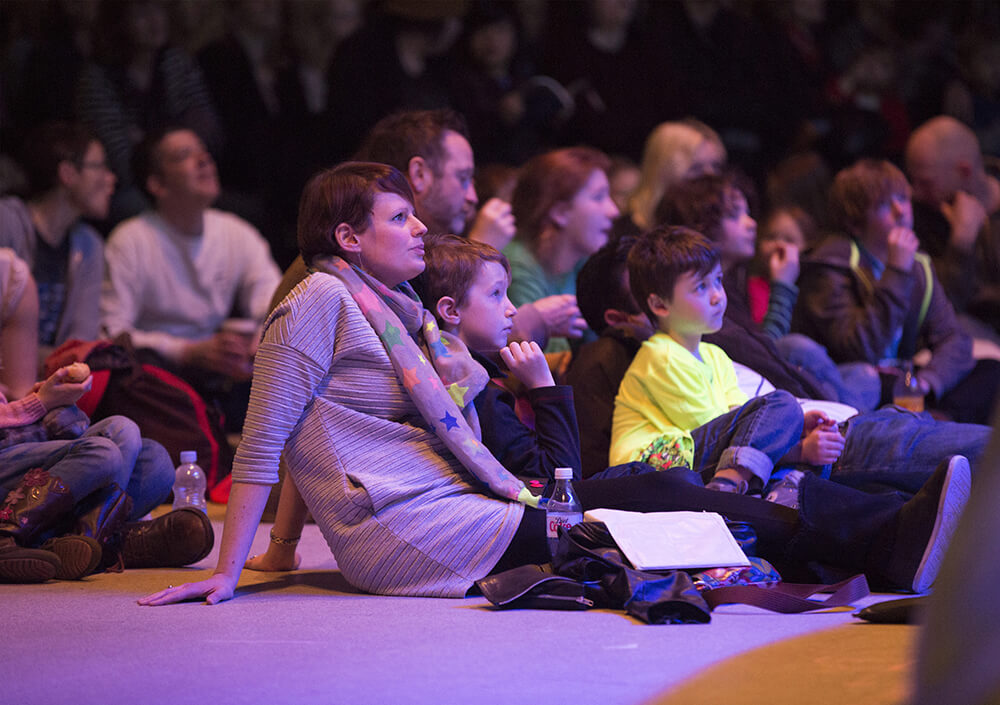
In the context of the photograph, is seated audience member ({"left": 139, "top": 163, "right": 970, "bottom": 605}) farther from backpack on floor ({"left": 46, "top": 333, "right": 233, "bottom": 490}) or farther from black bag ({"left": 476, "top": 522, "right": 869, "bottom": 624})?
backpack on floor ({"left": 46, "top": 333, "right": 233, "bottom": 490})

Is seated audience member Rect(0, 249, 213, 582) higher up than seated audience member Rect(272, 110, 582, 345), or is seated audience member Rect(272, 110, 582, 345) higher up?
seated audience member Rect(272, 110, 582, 345)

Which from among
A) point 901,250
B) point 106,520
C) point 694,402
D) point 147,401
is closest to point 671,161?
point 901,250

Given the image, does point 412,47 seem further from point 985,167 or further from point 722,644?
point 722,644

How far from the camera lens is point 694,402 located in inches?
106

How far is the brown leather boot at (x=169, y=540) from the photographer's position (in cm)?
242

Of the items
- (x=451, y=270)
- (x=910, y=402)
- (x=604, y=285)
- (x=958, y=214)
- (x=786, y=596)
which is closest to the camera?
(x=786, y=596)

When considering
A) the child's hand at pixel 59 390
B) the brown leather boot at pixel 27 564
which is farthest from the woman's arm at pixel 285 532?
the child's hand at pixel 59 390

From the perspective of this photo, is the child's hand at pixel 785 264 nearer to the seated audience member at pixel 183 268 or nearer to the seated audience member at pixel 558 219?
the seated audience member at pixel 558 219

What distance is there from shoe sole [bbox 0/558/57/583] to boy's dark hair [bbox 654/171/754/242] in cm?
200

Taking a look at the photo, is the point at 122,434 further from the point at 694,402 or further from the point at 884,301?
the point at 884,301

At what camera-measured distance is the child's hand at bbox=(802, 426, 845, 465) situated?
258 cm

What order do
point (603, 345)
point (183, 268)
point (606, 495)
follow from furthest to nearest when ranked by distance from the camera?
1. point (183, 268)
2. point (603, 345)
3. point (606, 495)

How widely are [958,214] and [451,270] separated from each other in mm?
2690

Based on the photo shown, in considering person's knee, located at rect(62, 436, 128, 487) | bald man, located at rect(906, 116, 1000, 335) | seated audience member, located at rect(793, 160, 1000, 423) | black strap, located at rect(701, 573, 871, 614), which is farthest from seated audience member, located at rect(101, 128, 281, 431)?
bald man, located at rect(906, 116, 1000, 335)
